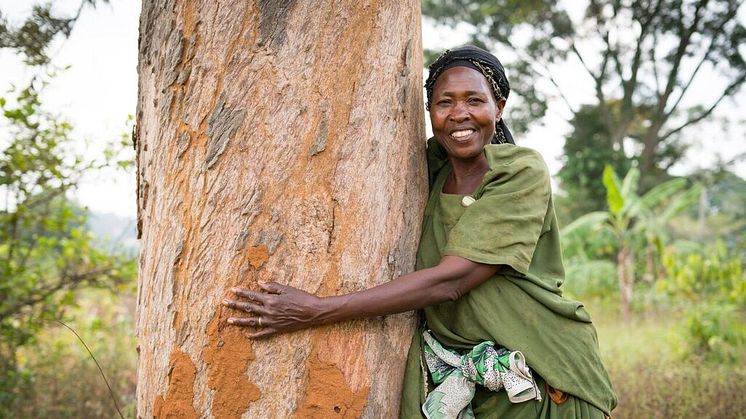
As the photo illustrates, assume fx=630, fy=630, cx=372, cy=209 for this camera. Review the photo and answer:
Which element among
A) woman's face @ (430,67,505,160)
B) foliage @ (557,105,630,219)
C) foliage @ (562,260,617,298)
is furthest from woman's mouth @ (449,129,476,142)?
foliage @ (557,105,630,219)

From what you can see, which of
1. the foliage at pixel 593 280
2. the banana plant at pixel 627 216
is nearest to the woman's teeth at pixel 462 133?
the banana plant at pixel 627 216

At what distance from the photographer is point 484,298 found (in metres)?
2.00

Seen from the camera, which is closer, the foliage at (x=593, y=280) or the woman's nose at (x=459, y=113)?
the woman's nose at (x=459, y=113)

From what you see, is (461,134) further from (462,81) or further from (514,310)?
(514,310)

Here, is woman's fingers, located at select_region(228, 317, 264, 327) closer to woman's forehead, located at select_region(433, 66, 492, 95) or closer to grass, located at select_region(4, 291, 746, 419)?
woman's forehead, located at select_region(433, 66, 492, 95)

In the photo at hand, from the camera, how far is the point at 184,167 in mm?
1798

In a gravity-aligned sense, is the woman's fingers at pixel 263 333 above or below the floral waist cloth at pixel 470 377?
above

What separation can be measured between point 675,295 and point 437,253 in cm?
950

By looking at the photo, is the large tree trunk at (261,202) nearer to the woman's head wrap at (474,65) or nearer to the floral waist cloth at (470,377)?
the floral waist cloth at (470,377)

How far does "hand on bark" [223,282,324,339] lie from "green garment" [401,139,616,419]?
47 cm

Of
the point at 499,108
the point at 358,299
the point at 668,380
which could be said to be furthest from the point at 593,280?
the point at 358,299

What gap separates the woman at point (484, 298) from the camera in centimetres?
189

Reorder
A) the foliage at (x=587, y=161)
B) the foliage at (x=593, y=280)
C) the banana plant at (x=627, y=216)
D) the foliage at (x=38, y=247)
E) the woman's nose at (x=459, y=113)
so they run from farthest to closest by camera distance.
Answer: the foliage at (x=587, y=161)
the foliage at (x=593, y=280)
the banana plant at (x=627, y=216)
the foliage at (x=38, y=247)
the woman's nose at (x=459, y=113)

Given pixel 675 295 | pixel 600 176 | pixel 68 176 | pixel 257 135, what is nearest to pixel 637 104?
pixel 600 176
